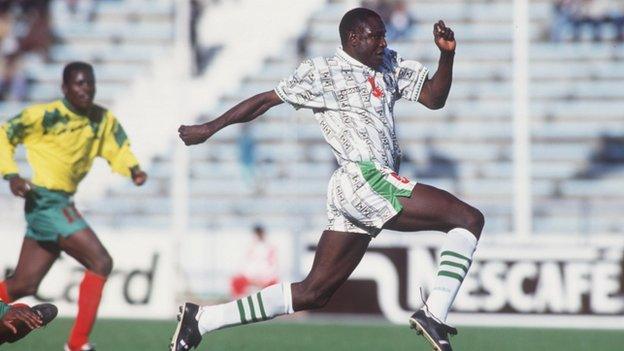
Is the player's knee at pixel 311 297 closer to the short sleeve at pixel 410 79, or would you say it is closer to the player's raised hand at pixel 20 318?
the short sleeve at pixel 410 79

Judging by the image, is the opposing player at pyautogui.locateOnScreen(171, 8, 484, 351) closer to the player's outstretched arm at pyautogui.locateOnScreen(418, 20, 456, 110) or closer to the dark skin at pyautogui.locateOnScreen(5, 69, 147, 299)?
the player's outstretched arm at pyautogui.locateOnScreen(418, 20, 456, 110)

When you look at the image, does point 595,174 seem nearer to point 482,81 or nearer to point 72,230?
point 482,81

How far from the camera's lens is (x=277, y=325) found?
1471cm

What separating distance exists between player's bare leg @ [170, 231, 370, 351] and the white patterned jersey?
0.49m

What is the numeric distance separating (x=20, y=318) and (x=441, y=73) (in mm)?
2764

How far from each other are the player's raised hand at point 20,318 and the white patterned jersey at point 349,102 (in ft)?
6.17

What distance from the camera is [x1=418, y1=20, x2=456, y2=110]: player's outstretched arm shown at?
8.27m

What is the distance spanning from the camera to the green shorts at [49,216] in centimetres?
1041

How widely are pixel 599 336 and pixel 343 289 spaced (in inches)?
143

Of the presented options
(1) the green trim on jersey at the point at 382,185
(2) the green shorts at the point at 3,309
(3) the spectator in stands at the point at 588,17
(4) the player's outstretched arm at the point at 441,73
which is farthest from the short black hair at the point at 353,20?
(3) the spectator in stands at the point at 588,17

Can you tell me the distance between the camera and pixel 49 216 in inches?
410

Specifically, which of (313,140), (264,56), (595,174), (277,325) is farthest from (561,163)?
(277,325)

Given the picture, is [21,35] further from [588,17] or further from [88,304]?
[88,304]

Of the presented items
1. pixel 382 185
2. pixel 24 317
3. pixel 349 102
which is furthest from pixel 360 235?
pixel 24 317
